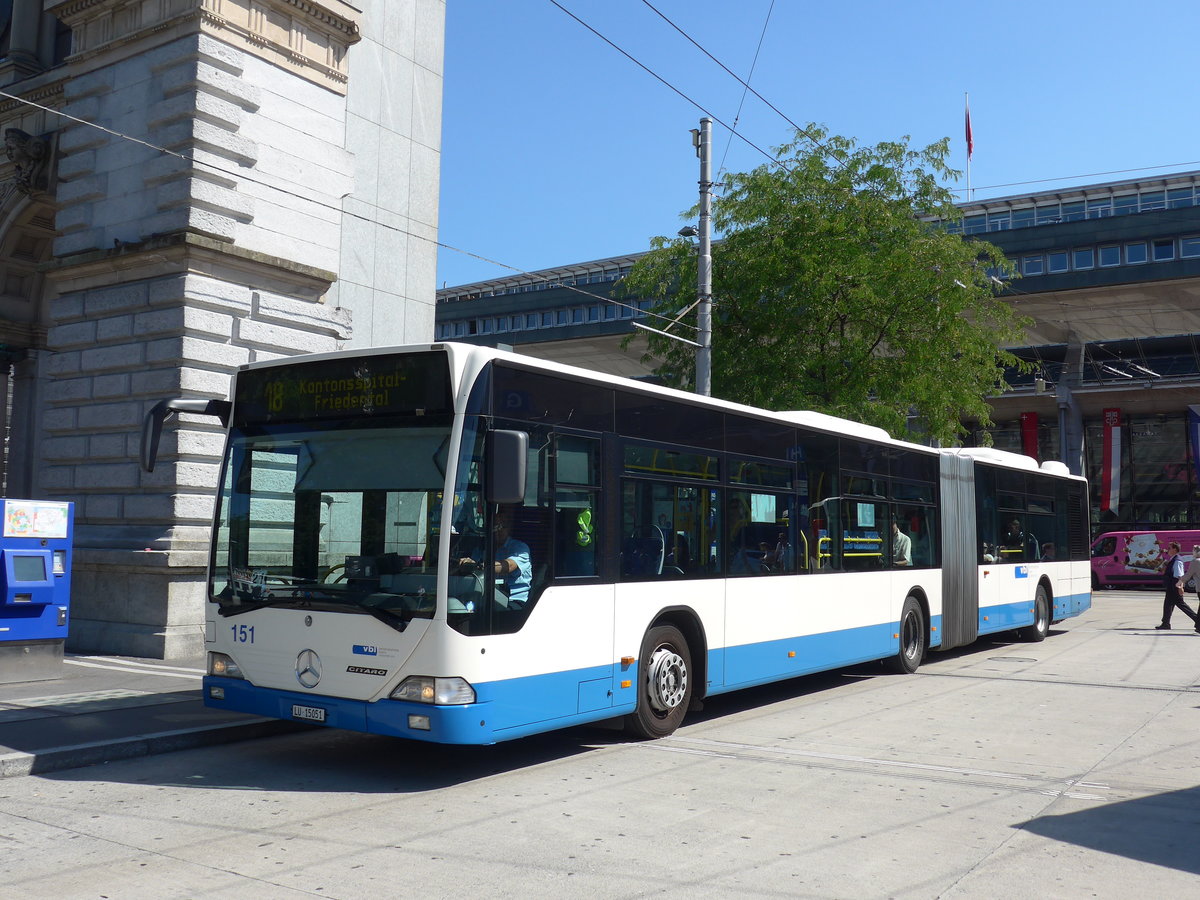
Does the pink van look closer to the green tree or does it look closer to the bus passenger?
the green tree

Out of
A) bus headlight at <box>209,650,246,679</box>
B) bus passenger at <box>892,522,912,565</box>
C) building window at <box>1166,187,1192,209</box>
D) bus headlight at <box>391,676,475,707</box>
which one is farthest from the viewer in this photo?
building window at <box>1166,187,1192,209</box>

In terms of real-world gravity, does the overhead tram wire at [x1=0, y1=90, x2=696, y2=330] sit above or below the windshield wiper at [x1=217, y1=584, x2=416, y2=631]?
above

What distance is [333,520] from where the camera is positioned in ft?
24.9

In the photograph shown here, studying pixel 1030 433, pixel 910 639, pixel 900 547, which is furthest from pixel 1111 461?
pixel 900 547

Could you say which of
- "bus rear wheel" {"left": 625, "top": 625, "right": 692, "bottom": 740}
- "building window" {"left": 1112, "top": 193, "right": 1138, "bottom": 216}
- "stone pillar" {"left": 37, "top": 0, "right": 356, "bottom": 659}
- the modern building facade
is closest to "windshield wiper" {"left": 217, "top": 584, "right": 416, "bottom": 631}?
"bus rear wheel" {"left": 625, "top": 625, "right": 692, "bottom": 740}

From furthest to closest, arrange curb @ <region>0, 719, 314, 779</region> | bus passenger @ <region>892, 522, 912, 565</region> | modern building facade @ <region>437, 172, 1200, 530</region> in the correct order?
modern building facade @ <region>437, 172, 1200, 530</region> < bus passenger @ <region>892, 522, 912, 565</region> < curb @ <region>0, 719, 314, 779</region>

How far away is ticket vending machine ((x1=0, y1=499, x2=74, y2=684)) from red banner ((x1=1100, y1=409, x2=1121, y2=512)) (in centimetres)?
4512

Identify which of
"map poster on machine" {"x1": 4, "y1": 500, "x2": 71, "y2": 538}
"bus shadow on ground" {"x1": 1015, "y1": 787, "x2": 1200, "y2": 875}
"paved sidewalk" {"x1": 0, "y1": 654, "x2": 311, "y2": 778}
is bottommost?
"bus shadow on ground" {"x1": 1015, "y1": 787, "x2": 1200, "y2": 875}

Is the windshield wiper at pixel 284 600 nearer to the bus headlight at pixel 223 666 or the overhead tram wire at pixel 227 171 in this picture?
the bus headlight at pixel 223 666

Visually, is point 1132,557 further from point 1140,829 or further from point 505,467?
point 505,467

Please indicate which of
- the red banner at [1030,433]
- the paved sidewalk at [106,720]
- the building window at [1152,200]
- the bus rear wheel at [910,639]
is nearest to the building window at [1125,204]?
the building window at [1152,200]

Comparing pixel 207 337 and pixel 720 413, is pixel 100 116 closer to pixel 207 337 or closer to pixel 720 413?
pixel 207 337

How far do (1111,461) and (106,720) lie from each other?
4657cm

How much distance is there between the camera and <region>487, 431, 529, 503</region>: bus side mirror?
7109 mm
